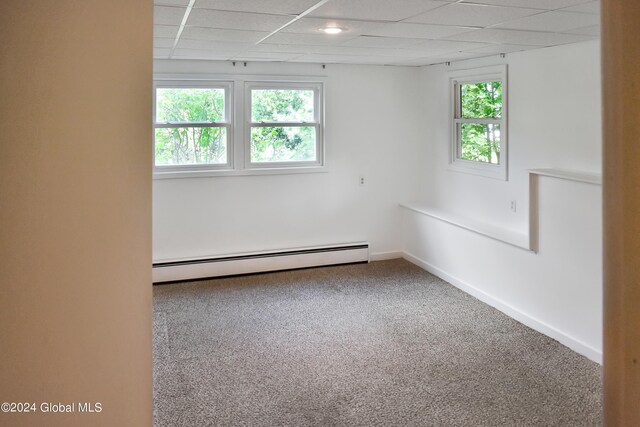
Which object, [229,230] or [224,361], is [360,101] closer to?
[229,230]

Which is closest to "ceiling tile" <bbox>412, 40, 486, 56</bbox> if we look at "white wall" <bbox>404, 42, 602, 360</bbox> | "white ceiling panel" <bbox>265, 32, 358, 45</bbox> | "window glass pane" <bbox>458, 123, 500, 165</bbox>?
"white wall" <bbox>404, 42, 602, 360</bbox>

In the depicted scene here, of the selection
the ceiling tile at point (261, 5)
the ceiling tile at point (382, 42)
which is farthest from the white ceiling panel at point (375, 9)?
the ceiling tile at point (382, 42)

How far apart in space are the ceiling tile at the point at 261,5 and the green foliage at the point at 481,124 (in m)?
2.90

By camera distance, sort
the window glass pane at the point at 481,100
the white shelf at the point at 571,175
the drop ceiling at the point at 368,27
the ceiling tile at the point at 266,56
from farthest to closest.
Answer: the window glass pane at the point at 481,100
the ceiling tile at the point at 266,56
the white shelf at the point at 571,175
the drop ceiling at the point at 368,27

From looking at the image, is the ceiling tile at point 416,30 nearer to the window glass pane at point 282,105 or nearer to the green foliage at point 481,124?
the green foliage at point 481,124

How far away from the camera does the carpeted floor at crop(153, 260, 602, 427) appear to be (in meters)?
2.96

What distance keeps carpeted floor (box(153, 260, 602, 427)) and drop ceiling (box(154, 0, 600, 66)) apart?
224 cm

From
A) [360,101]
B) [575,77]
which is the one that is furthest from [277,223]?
[575,77]

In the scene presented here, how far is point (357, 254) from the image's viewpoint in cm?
616

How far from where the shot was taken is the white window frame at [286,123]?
224 inches

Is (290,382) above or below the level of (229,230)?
below

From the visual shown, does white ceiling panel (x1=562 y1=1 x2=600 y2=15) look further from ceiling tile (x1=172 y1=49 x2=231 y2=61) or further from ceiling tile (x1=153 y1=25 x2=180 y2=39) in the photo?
ceiling tile (x1=172 y1=49 x2=231 y2=61)

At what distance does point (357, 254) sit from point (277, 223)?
103 cm

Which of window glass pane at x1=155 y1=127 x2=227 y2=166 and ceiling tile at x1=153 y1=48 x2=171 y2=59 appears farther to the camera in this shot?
Result: window glass pane at x1=155 y1=127 x2=227 y2=166
